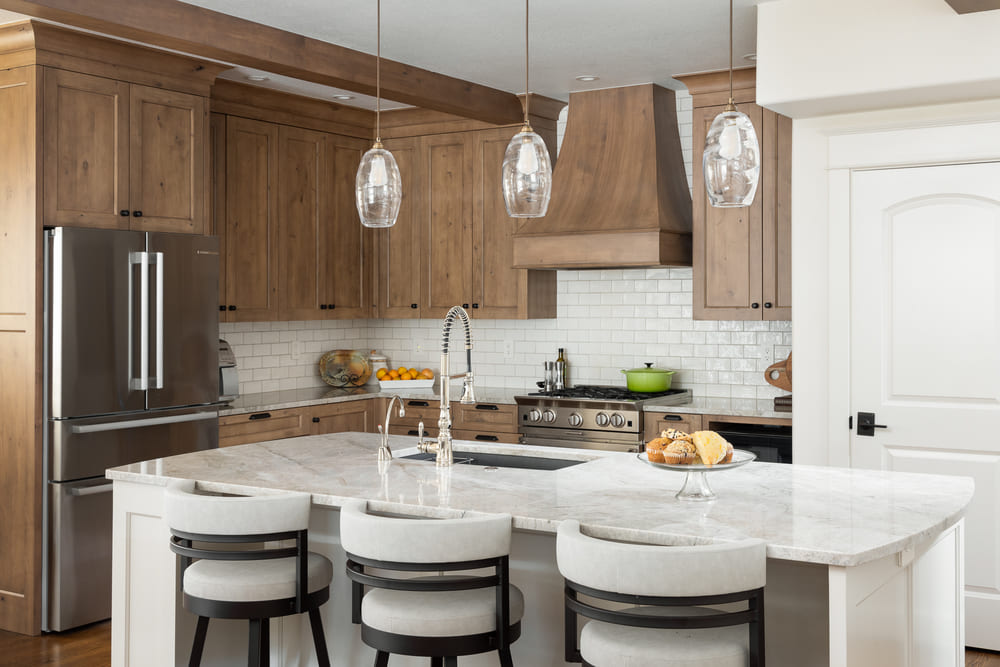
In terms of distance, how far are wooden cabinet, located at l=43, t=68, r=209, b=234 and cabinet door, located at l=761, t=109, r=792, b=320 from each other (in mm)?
3070

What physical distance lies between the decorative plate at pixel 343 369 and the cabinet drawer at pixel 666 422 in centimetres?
231

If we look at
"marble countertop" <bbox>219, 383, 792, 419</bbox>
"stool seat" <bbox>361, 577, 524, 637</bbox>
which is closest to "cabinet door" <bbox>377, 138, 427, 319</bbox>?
"marble countertop" <bbox>219, 383, 792, 419</bbox>

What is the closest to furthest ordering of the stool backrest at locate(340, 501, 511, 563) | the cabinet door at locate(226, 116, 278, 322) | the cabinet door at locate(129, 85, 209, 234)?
the stool backrest at locate(340, 501, 511, 563) < the cabinet door at locate(129, 85, 209, 234) < the cabinet door at locate(226, 116, 278, 322)

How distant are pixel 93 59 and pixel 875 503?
4.00 m

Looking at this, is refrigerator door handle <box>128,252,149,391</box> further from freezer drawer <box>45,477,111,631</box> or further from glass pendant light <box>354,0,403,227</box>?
glass pendant light <box>354,0,403,227</box>

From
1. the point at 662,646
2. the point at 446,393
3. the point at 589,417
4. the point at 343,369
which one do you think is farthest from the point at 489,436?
the point at 662,646

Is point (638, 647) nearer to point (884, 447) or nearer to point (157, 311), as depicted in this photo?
point (884, 447)

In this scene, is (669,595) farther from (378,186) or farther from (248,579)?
(378,186)

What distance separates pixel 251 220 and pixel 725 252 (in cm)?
287

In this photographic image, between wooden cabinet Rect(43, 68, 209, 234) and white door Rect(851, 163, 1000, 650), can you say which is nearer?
white door Rect(851, 163, 1000, 650)

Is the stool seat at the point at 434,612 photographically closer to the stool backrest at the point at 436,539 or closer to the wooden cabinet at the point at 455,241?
the stool backrest at the point at 436,539

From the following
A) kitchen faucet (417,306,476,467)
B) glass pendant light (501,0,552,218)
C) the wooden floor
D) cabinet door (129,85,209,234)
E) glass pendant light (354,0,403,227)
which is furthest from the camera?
cabinet door (129,85,209,234)

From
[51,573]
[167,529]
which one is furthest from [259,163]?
[167,529]

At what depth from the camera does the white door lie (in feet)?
14.1
